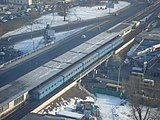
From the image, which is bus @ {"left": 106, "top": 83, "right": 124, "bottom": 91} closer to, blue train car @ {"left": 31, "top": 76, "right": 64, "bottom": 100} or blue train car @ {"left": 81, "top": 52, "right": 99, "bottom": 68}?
blue train car @ {"left": 81, "top": 52, "right": 99, "bottom": 68}

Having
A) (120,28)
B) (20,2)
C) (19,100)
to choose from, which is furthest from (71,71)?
(20,2)

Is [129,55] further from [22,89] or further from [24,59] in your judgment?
[22,89]

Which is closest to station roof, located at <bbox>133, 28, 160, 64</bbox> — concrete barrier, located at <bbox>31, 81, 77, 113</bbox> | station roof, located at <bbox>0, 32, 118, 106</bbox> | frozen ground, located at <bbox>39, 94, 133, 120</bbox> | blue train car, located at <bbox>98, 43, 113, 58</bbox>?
blue train car, located at <bbox>98, 43, 113, 58</bbox>

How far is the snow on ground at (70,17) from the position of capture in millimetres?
34959

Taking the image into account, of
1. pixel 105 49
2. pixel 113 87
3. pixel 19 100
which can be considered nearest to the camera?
pixel 19 100

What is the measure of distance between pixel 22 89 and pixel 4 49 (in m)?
11.0

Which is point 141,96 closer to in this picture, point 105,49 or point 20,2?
point 105,49

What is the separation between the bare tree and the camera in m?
16.5

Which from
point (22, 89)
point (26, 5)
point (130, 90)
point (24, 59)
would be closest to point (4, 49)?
point (24, 59)

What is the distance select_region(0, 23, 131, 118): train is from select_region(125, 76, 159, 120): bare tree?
11.4ft

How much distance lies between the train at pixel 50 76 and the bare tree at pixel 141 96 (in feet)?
11.4

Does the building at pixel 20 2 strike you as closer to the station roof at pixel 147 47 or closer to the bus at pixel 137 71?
the station roof at pixel 147 47

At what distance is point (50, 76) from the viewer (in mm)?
19000

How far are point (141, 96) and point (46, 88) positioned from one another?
4.98 m
